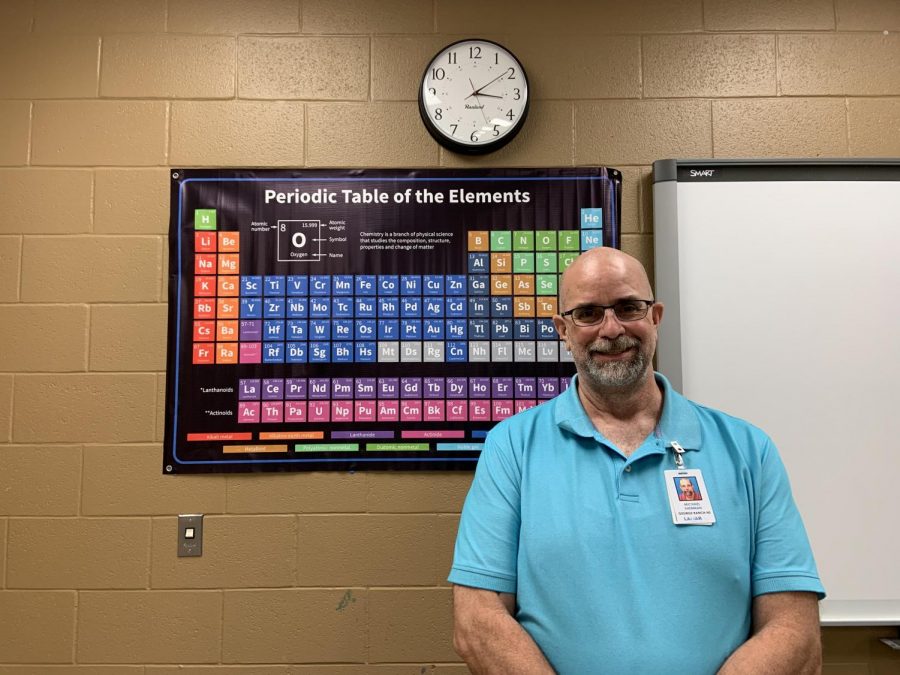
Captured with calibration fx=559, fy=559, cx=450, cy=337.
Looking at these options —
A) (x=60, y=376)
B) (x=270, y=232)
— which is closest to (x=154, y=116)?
(x=270, y=232)

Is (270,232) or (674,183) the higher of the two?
(674,183)

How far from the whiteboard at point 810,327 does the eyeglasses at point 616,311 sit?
1.63 feet

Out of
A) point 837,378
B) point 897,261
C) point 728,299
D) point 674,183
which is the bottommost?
point 837,378

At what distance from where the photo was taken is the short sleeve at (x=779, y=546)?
103 centimetres

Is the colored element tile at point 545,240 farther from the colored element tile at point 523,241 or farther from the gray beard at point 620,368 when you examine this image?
the gray beard at point 620,368

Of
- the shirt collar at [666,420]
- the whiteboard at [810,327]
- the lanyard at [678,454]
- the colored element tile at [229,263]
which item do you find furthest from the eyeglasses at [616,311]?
the colored element tile at [229,263]

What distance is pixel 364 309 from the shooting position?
1683mm

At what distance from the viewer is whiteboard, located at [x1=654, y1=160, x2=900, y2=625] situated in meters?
1.59

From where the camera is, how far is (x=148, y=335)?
1677 mm

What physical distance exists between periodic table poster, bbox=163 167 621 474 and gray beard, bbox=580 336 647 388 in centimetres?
48

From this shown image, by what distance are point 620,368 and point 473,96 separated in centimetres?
100

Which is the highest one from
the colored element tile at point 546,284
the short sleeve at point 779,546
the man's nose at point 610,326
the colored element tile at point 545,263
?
the colored element tile at point 545,263

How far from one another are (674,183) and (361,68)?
3.34ft

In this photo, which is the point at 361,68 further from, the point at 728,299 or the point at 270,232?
the point at 728,299
